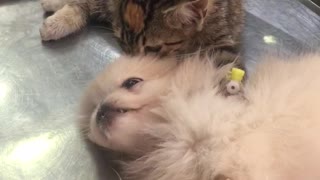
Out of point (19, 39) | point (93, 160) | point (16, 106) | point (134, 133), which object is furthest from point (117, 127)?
point (19, 39)

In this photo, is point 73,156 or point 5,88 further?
point 5,88

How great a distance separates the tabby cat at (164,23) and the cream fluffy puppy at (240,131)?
237 millimetres

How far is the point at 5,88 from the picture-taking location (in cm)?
111

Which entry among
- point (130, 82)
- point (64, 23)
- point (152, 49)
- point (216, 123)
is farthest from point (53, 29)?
point (216, 123)

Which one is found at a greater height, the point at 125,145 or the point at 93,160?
the point at 125,145

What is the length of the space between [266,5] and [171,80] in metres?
0.56

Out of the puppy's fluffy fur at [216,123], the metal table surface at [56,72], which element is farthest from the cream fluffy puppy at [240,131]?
the metal table surface at [56,72]

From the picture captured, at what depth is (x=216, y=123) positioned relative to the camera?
2.52ft

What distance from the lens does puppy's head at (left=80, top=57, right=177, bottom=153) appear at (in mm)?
828

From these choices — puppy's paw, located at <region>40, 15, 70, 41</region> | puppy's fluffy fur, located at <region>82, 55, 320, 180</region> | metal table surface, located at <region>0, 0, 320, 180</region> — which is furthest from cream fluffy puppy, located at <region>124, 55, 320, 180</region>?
puppy's paw, located at <region>40, 15, 70, 41</region>

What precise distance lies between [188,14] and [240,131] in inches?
13.5

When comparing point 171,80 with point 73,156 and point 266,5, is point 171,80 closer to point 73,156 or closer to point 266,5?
point 73,156

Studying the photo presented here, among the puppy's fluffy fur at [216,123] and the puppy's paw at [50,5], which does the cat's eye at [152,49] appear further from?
the puppy's paw at [50,5]

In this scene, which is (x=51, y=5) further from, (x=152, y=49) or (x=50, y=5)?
(x=152, y=49)
